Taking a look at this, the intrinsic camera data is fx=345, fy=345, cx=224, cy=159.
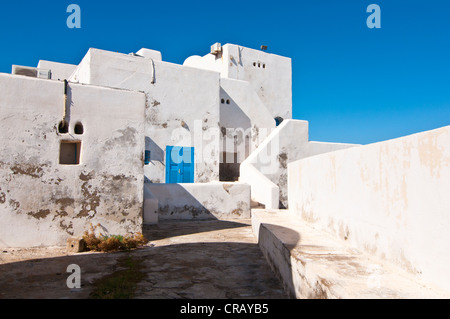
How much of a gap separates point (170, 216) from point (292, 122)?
7.20m

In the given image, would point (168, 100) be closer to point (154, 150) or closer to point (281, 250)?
point (154, 150)

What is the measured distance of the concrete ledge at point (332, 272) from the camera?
245 cm

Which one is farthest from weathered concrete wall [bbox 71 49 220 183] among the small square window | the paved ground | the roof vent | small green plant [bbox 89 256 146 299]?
small green plant [bbox 89 256 146 299]

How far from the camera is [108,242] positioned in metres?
6.01

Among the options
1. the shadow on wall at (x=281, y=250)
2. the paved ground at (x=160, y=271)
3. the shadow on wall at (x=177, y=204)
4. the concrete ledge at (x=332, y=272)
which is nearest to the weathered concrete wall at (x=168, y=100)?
the shadow on wall at (x=177, y=204)

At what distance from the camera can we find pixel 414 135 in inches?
109

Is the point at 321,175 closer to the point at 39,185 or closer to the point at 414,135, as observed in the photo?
the point at 414,135

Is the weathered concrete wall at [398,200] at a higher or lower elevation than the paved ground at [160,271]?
higher

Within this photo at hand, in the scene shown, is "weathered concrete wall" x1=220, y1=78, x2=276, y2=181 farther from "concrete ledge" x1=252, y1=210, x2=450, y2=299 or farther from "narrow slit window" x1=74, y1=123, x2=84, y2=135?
"concrete ledge" x1=252, y1=210, x2=450, y2=299

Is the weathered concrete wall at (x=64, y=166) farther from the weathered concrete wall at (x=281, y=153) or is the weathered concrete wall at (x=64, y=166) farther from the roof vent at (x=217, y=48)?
the roof vent at (x=217, y=48)

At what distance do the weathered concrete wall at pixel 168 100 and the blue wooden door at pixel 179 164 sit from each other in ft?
0.65

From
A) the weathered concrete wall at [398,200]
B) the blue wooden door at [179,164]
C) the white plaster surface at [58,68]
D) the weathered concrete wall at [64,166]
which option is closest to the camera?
the weathered concrete wall at [398,200]

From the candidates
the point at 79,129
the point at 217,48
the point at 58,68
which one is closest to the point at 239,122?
the point at 217,48
